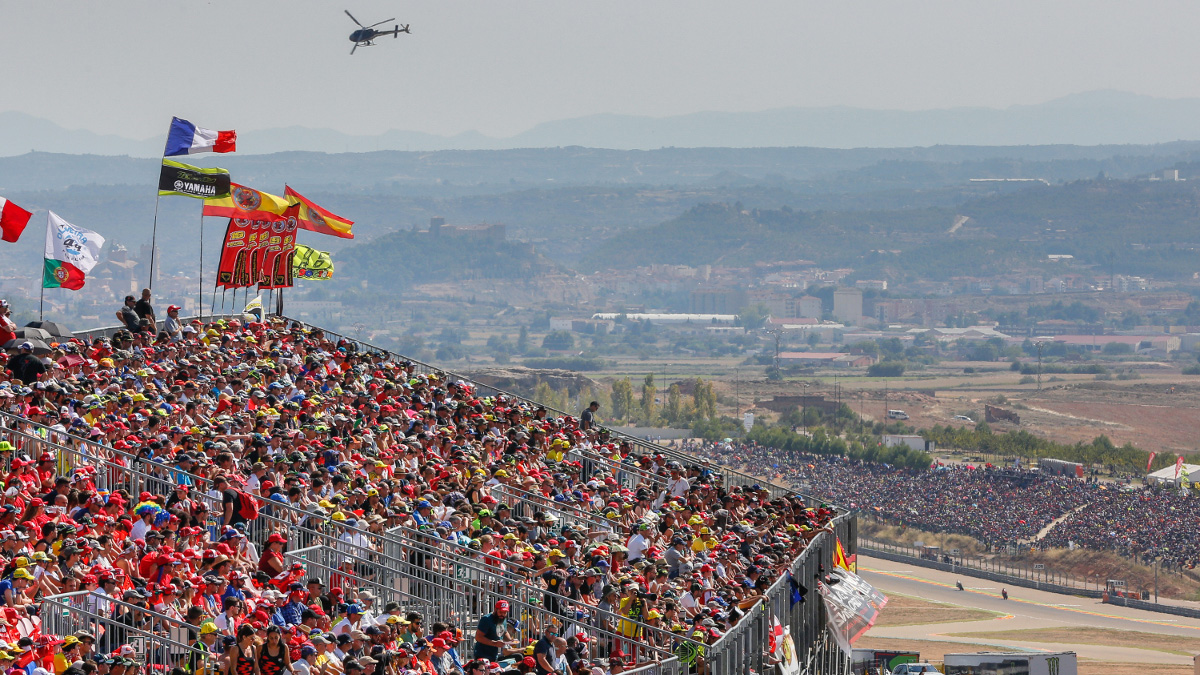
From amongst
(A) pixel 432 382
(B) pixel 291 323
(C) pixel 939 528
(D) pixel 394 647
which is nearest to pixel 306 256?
(B) pixel 291 323

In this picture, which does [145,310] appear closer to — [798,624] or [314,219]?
[314,219]

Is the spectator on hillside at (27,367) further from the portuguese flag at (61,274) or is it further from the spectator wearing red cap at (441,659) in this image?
the spectator wearing red cap at (441,659)

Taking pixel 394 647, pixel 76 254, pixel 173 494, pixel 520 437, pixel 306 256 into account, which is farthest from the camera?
pixel 306 256

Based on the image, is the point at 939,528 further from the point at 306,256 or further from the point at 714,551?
the point at 714,551

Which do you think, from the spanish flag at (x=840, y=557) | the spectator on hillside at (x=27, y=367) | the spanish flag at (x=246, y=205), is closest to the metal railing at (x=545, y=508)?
the spanish flag at (x=840, y=557)

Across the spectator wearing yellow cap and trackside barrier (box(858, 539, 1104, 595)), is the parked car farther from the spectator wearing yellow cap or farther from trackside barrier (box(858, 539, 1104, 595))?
trackside barrier (box(858, 539, 1104, 595))

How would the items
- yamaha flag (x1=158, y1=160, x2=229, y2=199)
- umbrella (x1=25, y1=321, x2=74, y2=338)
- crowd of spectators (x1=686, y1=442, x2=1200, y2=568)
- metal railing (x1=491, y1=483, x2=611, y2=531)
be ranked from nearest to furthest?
metal railing (x1=491, y1=483, x2=611, y2=531)
umbrella (x1=25, y1=321, x2=74, y2=338)
yamaha flag (x1=158, y1=160, x2=229, y2=199)
crowd of spectators (x1=686, y1=442, x2=1200, y2=568)

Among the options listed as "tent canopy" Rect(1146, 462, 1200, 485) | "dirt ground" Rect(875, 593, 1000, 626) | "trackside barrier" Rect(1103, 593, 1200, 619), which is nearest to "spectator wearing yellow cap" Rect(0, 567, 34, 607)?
"dirt ground" Rect(875, 593, 1000, 626)
